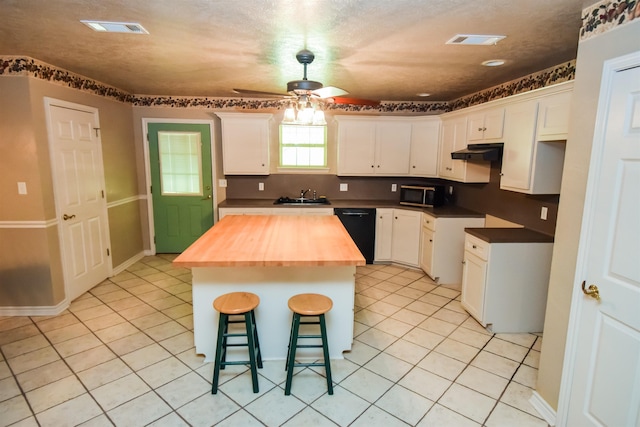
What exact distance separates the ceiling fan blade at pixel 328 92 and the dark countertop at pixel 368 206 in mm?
2156

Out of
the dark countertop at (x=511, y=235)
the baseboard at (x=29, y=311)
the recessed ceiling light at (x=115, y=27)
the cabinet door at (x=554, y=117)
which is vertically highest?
the recessed ceiling light at (x=115, y=27)

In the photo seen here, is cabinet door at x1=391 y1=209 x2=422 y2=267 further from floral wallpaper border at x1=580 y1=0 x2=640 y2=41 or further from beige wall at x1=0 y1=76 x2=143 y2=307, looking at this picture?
beige wall at x1=0 y1=76 x2=143 y2=307

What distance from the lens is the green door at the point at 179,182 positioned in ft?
16.0

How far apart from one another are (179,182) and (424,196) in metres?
3.56

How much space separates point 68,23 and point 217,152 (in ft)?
9.52

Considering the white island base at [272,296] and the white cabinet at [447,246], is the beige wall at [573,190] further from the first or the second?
the white cabinet at [447,246]

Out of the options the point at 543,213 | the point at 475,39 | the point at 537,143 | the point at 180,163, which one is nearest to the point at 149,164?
the point at 180,163

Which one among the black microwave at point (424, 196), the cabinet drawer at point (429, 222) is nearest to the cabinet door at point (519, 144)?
the cabinet drawer at point (429, 222)

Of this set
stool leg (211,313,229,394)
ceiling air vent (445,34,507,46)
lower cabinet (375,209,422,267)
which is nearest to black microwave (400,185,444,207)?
lower cabinet (375,209,422,267)

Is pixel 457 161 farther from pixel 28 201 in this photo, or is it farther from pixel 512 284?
pixel 28 201

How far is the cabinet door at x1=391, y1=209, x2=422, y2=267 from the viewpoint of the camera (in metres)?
4.49

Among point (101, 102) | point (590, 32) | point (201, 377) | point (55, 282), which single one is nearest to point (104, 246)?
point (55, 282)

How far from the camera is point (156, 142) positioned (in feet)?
16.0

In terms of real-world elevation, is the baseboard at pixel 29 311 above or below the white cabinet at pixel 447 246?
below
